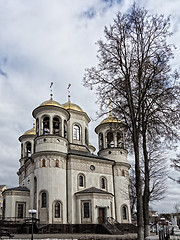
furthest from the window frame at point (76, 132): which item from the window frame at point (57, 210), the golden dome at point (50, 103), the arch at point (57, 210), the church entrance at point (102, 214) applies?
the church entrance at point (102, 214)

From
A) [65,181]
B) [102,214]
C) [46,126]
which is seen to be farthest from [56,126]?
[102,214]

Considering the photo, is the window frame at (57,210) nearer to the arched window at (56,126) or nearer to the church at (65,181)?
the church at (65,181)

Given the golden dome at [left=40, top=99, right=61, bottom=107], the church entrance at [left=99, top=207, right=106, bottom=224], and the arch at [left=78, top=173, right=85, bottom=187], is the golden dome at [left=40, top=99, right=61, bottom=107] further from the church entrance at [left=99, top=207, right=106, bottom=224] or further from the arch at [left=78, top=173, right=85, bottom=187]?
the church entrance at [left=99, top=207, right=106, bottom=224]

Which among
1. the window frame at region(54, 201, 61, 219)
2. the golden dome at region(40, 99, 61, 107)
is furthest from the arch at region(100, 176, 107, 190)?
the golden dome at region(40, 99, 61, 107)

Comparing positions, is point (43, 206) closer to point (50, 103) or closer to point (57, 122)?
point (57, 122)

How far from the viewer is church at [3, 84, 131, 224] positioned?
26.6 meters

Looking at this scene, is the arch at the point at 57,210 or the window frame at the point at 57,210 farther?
the window frame at the point at 57,210

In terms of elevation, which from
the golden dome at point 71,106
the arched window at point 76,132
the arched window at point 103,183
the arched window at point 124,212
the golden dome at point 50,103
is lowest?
the arched window at point 124,212

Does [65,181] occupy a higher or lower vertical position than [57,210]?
higher

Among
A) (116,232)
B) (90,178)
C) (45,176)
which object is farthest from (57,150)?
(116,232)

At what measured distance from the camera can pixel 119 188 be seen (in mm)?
31812

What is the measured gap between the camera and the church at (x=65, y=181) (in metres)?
26.6

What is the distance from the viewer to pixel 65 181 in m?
28.0

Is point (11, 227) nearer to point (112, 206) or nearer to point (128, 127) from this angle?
point (112, 206)
